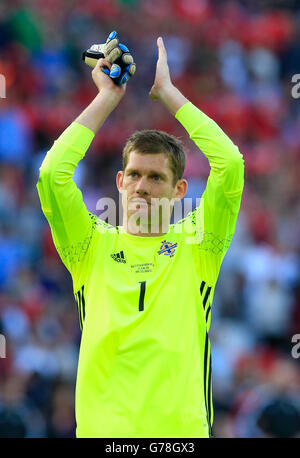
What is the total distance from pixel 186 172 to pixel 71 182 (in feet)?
23.0

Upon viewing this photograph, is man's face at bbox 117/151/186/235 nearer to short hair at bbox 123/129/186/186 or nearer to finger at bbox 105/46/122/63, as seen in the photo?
short hair at bbox 123/129/186/186

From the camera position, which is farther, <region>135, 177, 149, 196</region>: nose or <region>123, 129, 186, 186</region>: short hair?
<region>123, 129, 186, 186</region>: short hair

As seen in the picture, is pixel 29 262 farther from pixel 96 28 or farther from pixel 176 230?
pixel 176 230

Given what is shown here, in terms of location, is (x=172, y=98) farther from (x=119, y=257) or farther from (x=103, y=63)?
(x=119, y=257)

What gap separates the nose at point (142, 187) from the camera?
155 inches

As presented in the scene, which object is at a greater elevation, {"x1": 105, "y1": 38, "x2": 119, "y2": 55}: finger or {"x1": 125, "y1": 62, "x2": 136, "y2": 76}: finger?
{"x1": 105, "y1": 38, "x2": 119, "y2": 55}: finger

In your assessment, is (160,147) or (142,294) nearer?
(142,294)

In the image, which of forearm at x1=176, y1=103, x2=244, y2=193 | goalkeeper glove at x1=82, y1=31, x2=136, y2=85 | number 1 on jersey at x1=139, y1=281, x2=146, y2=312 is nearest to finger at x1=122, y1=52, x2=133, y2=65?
goalkeeper glove at x1=82, y1=31, x2=136, y2=85

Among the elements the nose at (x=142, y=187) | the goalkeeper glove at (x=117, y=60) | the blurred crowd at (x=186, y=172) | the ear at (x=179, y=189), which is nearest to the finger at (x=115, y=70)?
the goalkeeper glove at (x=117, y=60)

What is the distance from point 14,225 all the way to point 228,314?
2901 millimetres

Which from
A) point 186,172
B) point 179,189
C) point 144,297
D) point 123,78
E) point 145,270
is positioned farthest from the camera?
point 186,172

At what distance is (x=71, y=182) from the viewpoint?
381 cm

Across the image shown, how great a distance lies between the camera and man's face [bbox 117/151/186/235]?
3.95 metres

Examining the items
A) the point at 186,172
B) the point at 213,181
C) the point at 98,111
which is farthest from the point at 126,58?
the point at 186,172
